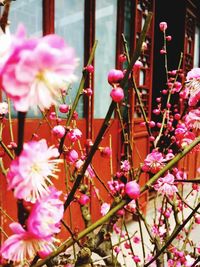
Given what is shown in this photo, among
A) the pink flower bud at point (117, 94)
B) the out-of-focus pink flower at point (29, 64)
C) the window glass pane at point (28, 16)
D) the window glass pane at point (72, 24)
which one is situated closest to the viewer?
the out-of-focus pink flower at point (29, 64)

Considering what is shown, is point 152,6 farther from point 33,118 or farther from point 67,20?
point 33,118

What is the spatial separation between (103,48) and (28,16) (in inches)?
35.0

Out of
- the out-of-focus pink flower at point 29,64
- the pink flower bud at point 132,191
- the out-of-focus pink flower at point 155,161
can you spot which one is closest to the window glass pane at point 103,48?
the out-of-focus pink flower at point 155,161

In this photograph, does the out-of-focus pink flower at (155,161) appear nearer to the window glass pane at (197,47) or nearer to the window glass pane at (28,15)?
the window glass pane at (28,15)

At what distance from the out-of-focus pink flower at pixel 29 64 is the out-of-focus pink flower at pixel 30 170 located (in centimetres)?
6

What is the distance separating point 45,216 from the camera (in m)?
0.39

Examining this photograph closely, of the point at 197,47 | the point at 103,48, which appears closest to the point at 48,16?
the point at 103,48

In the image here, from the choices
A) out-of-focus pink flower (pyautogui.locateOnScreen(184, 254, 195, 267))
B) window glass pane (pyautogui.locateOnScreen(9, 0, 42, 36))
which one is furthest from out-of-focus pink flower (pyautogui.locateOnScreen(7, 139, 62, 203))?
window glass pane (pyautogui.locateOnScreen(9, 0, 42, 36))

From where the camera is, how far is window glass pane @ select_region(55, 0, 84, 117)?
7.57ft

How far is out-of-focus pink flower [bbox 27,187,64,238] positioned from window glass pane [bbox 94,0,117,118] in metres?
2.41

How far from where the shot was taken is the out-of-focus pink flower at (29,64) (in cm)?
29

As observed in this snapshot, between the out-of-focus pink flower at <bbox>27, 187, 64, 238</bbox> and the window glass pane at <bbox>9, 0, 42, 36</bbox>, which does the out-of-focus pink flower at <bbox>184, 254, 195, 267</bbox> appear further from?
the window glass pane at <bbox>9, 0, 42, 36</bbox>

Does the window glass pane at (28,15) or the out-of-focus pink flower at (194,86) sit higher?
the window glass pane at (28,15)

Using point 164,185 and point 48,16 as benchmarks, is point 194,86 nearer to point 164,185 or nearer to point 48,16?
point 164,185
